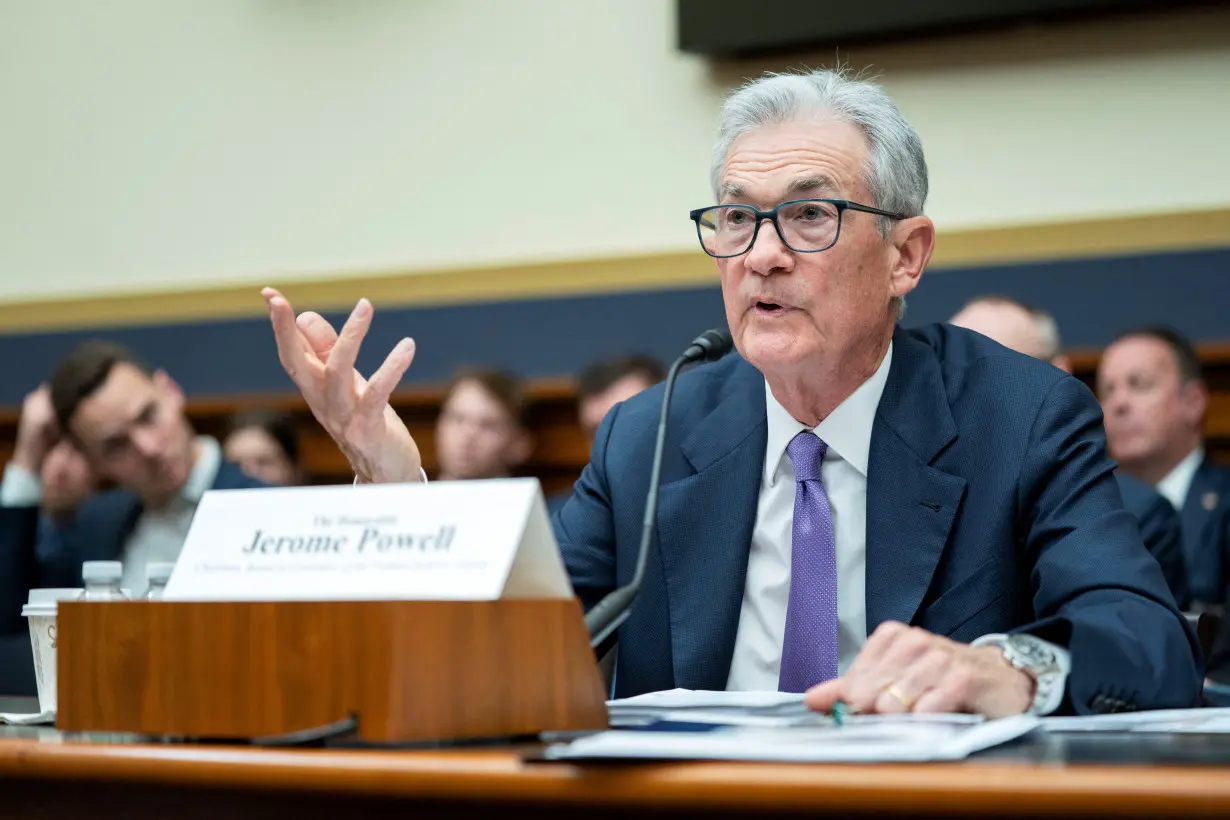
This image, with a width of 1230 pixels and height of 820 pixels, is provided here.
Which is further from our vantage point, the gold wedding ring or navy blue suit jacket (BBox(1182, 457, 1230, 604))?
navy blue suit jacket (BBox(1182, 457, 1230, 604))

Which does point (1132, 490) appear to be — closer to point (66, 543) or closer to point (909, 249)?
point (909, 249)

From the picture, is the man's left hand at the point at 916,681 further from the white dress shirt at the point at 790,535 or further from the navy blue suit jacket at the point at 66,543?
the navy blue suit jacket at the point at 66,543

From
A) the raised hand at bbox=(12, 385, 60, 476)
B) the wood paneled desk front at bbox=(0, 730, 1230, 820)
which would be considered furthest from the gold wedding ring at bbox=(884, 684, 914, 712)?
the raised hand at bbox=(12, 385, 60, 476)

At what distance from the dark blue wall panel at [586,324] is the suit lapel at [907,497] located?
2231 mm

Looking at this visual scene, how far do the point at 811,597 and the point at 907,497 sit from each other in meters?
0.16

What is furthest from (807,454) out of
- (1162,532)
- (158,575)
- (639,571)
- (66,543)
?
(66,543)

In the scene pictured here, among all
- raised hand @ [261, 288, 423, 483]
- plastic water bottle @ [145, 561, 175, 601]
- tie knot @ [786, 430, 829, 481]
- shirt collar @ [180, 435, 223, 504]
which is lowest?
shirt collar @ [180, 435, 223, 504]

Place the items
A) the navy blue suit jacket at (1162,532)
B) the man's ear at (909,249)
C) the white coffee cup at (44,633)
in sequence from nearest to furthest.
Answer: the white coffee cup at (44,633)
the man's ear at (909,249)
the navy blue suit jacket at (1162,532)

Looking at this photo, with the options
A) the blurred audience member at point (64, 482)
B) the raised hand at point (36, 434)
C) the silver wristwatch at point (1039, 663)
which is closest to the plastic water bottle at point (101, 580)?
the silver wristwatch at point (1039, 663)

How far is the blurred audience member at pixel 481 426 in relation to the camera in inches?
166

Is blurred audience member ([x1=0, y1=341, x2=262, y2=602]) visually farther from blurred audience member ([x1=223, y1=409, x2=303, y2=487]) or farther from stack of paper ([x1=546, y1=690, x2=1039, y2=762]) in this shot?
stack of paper ([x1=546, y1=690, x2=1039, y2=762])

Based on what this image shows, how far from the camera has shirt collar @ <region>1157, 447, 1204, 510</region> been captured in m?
3.67

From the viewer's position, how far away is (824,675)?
149cm

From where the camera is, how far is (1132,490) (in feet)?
10.5
